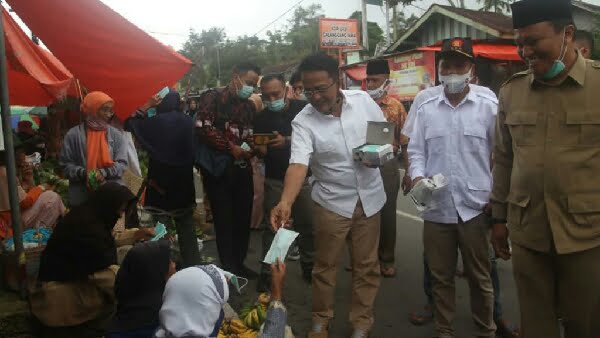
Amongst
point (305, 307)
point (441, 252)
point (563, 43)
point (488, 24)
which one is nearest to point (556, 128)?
point (563, 43)

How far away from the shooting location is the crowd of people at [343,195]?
2.46 m

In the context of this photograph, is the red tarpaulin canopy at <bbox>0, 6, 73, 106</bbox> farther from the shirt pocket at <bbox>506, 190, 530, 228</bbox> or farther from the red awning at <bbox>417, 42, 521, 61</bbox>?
the red awning at <bbox>417, 42, 521, 61</bbox>

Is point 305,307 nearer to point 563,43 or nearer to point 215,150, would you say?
point 215,150

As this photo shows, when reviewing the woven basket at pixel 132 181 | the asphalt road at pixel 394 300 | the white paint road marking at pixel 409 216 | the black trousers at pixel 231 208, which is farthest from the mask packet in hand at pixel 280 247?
the white paint road marking at pixel 409 216

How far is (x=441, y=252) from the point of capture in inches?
139

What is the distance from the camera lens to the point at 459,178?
3.46 meters

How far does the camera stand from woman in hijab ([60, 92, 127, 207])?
4773 mm

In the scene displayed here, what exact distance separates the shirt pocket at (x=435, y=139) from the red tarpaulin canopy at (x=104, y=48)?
1.96 metres

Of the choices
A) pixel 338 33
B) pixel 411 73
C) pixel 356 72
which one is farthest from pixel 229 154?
pixel 338 33

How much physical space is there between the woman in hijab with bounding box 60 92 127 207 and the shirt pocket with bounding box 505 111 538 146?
3478 mm

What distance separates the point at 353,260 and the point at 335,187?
0.54 m

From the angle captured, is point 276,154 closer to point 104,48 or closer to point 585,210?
point 104,48

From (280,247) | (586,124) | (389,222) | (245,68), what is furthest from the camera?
(389,222)

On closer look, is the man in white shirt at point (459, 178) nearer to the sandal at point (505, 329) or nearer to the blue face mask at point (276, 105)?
the sandal at point (505, 329)
